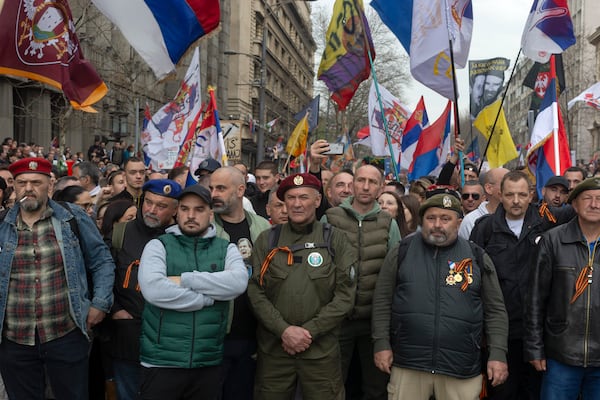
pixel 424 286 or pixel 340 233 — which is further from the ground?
pixel 340 233

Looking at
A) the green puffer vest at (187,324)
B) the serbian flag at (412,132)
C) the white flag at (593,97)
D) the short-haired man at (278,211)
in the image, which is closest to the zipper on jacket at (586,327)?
the green puffer vest at (187,324)

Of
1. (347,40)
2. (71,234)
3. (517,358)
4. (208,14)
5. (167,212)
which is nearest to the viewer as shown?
(71,234)

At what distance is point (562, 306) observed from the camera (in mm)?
4199

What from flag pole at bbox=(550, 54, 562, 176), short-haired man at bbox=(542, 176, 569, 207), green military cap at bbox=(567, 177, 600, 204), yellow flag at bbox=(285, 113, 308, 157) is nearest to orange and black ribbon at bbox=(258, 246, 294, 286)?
green military cap at bbox=(567, 177, 600, 204)

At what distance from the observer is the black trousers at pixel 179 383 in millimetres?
3959

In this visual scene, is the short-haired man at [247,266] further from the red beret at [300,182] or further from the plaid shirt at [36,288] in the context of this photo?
the plaid shirt at [36,288]

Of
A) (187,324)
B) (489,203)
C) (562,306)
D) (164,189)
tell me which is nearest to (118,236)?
(164,189)

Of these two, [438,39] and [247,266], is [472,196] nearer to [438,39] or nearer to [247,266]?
[438,39]

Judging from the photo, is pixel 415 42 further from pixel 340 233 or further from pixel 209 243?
pixel 209 243

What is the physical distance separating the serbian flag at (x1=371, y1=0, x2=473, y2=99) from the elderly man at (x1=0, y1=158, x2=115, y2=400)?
454 cm

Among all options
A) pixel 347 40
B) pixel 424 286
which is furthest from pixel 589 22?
pixel 424 286

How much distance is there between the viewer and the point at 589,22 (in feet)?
233

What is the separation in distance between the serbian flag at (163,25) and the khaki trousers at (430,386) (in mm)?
3139

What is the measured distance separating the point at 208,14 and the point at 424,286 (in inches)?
117
